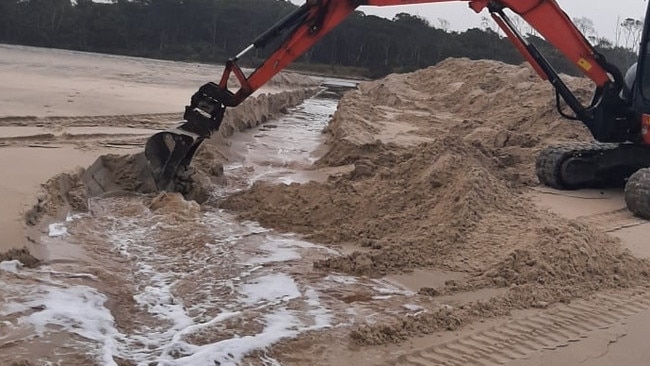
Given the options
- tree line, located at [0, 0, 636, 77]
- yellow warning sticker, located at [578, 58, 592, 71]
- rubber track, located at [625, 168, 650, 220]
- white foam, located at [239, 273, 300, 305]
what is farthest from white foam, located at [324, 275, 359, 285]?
tree line, located at [0, 0, 636, 77]

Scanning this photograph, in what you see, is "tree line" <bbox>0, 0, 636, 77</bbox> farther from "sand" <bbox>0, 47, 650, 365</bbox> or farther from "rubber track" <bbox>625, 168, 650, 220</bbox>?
"rubber track" <bbox>625, 168, 650, 220</bbox>

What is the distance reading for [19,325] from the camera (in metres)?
4.31

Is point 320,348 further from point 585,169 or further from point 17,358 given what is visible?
point 585,169

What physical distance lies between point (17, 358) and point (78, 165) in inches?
191

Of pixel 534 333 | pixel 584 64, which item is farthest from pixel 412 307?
pixel 584 64

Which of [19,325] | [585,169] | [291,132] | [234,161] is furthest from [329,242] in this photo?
[291,132]

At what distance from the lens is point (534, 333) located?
15.2ft

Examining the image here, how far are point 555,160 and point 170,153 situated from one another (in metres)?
4.99

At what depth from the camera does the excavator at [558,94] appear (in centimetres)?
777

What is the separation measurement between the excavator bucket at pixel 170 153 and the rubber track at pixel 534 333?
429 centimetres

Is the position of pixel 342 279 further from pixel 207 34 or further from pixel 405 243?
pixel 207 34

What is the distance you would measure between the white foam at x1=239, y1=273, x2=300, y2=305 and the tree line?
5067cm

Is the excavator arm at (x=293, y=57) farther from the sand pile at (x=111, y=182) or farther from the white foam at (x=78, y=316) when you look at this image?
the white foam at (x=78, y=316)

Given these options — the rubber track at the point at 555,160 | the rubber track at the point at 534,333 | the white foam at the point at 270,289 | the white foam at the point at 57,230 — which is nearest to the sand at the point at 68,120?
the white foam at the point at 57,230
